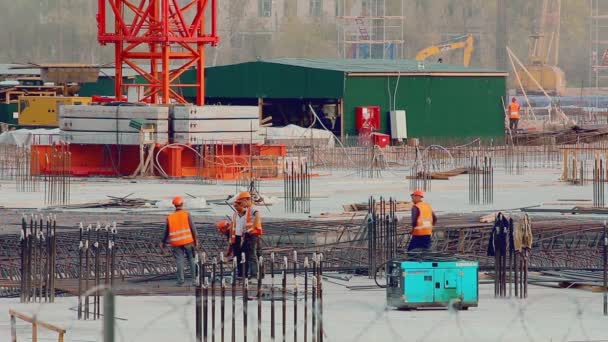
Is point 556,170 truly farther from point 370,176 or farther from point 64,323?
point 64,323

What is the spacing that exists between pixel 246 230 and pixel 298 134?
33853mm

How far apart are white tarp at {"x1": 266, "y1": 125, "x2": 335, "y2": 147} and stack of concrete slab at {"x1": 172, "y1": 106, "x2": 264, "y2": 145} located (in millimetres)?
8197

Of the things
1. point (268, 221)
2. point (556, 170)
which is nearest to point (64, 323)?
point (268, 221)

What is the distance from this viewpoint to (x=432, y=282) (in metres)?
18.0

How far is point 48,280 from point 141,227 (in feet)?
26.5

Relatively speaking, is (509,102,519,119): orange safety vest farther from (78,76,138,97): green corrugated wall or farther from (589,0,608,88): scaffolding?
(589,0,608,88): scaffolding

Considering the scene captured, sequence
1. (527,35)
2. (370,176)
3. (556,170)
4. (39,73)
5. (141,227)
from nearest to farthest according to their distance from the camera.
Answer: (141,227)
(370,176)
(556,170)
(39,73)
(527,35)

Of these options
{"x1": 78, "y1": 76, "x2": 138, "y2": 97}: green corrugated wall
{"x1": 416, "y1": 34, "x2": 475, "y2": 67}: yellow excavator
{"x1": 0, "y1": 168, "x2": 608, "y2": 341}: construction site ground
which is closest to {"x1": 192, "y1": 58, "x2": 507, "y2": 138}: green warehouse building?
{"x1": 78, "y1": 76, "x2": 138, "y2": 97}: green corrugated wall

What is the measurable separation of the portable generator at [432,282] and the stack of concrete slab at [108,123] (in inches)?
1026

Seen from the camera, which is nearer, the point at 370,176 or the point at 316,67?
the point at 370,176

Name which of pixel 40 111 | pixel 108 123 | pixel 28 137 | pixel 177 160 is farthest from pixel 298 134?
pixel 40 111

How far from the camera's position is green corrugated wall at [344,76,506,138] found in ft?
190

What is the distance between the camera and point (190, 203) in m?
32.5

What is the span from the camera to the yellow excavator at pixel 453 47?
93.7 metres
